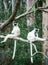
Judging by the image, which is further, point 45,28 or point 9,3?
point 9,3

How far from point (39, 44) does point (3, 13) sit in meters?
1.00

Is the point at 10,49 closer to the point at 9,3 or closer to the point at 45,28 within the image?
the point at 45,28

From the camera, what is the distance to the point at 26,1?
7074 mm

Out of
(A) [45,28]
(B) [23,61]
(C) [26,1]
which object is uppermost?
(C) [26,1]

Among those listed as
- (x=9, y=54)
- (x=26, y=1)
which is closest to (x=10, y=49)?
(x=9, y=54)

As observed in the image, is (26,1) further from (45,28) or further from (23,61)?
(23,61)

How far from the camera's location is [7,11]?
6.45 metres

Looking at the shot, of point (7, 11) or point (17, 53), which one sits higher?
point (7, 11)

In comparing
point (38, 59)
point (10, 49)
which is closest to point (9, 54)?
point (10, 49)

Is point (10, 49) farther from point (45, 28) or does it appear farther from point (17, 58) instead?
point (45, 28)

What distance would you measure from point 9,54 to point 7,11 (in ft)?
2.97

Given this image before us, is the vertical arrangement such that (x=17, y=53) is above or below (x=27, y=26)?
below

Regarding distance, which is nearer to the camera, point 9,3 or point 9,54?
point 9,54

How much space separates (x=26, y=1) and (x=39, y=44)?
1268mm
